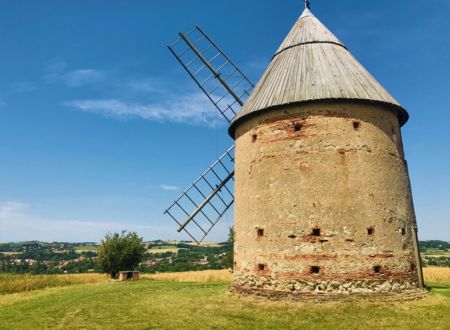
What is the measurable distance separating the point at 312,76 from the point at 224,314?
7964 millimetres

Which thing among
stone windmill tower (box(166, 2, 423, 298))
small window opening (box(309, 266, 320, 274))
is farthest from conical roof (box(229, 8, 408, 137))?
small window opening (box(309, 266, 320, 274))

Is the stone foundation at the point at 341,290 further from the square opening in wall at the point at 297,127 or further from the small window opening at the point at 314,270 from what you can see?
the square opening in wall at the point at 297,127

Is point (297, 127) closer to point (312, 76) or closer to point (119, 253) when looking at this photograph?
point (312, 76)

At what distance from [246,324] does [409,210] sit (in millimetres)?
6696

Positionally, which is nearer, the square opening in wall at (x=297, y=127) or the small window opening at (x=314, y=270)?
the small window opening at (x=314, y=270)

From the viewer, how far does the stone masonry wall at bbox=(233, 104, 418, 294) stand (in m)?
10.0

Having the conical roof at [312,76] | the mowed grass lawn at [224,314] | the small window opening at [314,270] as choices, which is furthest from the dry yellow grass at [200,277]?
the conical roof at [312,76]

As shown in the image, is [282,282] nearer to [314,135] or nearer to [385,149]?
[314,135]

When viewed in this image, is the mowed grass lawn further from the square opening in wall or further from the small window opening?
the square opening in wall

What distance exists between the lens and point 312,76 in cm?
1187

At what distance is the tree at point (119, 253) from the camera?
80.4 feet

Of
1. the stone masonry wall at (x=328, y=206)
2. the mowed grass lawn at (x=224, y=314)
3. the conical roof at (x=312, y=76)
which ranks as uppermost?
the conical roof at (x=312, y=76)

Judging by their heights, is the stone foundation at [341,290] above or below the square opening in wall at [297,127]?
below

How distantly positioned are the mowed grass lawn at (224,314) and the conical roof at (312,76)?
20.0 feet
